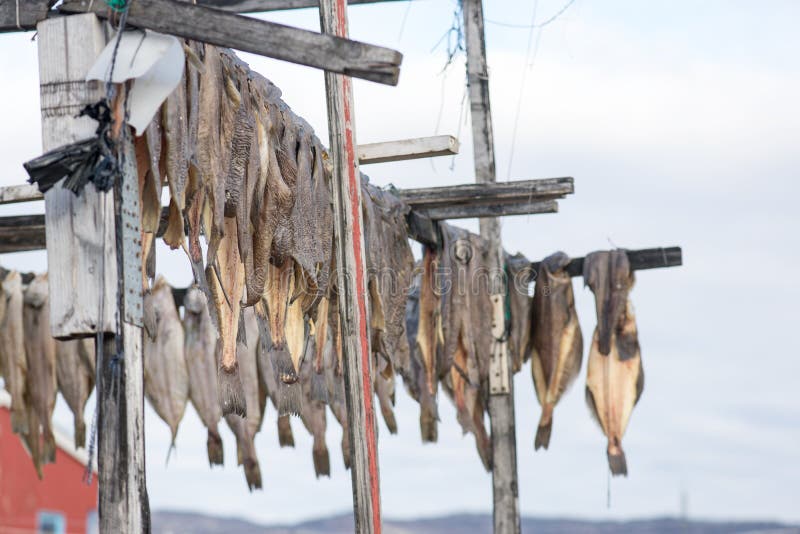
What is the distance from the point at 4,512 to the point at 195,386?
14.4 metres

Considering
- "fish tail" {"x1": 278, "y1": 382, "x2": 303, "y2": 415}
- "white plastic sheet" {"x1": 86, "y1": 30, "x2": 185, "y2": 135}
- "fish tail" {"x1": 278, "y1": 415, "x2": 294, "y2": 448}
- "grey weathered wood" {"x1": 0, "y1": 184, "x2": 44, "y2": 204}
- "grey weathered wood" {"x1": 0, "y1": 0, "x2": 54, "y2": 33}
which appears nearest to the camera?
"white plastic sheet" {"x1": 86, "y1": 30, "x2": 185, "y2": 135}

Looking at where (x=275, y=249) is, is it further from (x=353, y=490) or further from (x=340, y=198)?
(x=353, y=490)

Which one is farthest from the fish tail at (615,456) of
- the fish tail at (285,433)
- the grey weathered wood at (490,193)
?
the fish tail at (285,433)

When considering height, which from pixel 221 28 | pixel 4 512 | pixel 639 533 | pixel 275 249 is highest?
pixel 221 28

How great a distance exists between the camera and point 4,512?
2428 cm

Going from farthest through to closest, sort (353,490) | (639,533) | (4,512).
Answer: (639,533), (4,512), (353,490)

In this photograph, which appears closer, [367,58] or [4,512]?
[367,58]

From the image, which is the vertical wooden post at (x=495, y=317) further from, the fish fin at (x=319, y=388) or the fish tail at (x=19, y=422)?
the fish tail at (x=19, y=422)

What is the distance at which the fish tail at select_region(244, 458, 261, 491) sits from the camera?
38.1 feet

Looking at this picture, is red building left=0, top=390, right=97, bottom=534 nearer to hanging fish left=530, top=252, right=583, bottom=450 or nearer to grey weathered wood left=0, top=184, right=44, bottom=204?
hanging fish left=530, top=252, right=583, bottom=450

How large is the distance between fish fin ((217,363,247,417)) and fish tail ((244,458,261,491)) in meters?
4.83

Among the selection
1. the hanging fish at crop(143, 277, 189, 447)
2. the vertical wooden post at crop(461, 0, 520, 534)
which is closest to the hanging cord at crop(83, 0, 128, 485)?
the hanging fish at crop(143, 277, 189, 447)

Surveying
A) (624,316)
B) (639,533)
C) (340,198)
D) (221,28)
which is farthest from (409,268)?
(639,533)

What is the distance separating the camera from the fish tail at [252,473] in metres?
11.6
